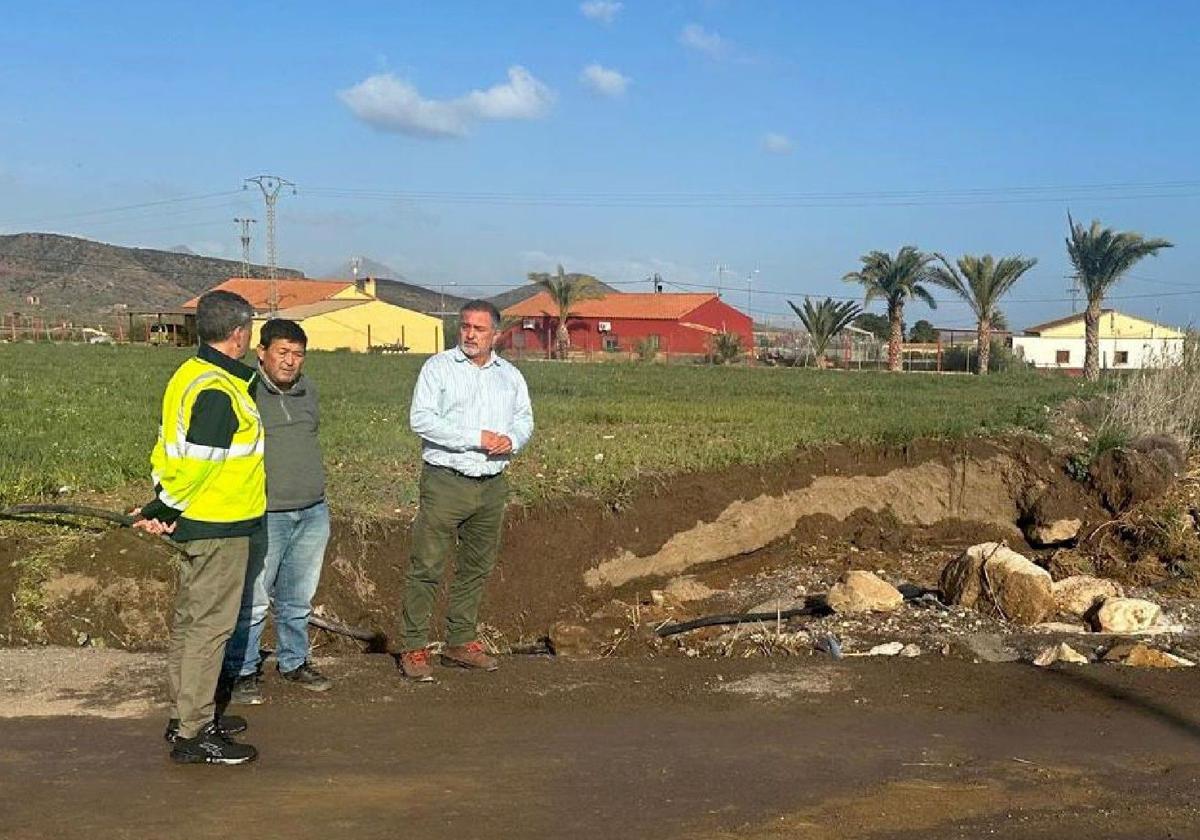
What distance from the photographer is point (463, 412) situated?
6496mm

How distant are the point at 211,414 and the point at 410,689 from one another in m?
1.98

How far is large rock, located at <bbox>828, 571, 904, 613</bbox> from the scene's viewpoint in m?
8.87

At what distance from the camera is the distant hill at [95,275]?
117 m

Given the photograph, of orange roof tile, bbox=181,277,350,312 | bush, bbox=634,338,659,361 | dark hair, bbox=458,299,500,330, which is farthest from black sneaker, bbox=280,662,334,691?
orange roof tile, bbox=181,277,350,312

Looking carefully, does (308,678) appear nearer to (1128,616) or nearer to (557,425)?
(1128,616)

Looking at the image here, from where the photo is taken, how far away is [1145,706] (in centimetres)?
597

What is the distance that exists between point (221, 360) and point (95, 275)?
13116 cm

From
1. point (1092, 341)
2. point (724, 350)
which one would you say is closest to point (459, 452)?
point (1092, 341)

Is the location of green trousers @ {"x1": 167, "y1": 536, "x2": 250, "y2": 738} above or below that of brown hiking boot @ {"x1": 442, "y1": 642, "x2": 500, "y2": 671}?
above

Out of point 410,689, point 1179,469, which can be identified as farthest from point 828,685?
point 1179,469

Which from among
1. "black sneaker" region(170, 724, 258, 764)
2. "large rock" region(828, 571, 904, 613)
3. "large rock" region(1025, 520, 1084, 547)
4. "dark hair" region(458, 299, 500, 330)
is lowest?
"large rock" region(1025, 520, 1084, 547)

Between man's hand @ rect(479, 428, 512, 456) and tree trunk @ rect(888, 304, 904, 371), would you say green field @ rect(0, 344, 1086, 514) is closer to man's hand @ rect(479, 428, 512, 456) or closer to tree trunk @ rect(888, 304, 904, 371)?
man's hand @ rect(479, 428, 512, 456)

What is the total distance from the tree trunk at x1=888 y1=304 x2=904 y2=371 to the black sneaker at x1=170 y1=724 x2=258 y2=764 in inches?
1817

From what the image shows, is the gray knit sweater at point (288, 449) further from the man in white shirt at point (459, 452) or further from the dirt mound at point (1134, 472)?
the dirt mound at point (1134, 472)
